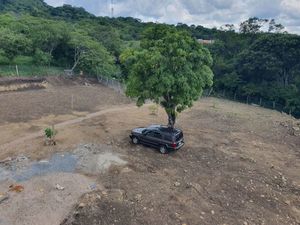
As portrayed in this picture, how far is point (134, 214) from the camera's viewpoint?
13.1 metres

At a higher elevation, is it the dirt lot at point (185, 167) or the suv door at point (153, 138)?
the suv door at point (153, 138)

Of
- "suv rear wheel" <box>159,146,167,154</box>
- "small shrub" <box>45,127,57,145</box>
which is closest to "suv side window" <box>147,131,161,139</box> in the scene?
"suv rear wheel" <box>159,146,167,154</box>

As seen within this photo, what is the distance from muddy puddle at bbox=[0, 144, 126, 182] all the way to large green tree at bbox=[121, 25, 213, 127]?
4.74 metres

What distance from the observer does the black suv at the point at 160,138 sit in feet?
64.6

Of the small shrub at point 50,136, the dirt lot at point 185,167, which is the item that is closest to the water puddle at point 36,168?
the dirt lot at point 185,167

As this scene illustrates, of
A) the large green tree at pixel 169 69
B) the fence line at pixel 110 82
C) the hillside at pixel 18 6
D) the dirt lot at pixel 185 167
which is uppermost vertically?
the hillside at pixel 18 6

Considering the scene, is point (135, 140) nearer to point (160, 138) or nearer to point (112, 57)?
point (160, 138)

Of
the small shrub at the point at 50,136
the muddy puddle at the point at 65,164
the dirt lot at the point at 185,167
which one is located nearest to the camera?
the dirt lot at the point at 185,167

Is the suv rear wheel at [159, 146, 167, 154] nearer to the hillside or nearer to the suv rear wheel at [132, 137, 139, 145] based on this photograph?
the suv rear wheel at [132, 137, 139, 145]

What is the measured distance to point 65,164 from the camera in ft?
58.4

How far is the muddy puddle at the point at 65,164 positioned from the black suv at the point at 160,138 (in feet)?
6.96

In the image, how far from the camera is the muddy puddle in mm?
16438

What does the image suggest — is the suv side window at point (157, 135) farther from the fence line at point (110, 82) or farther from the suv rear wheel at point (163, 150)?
the fence line at point (110, 82)

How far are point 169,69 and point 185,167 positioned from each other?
21.0 feet
